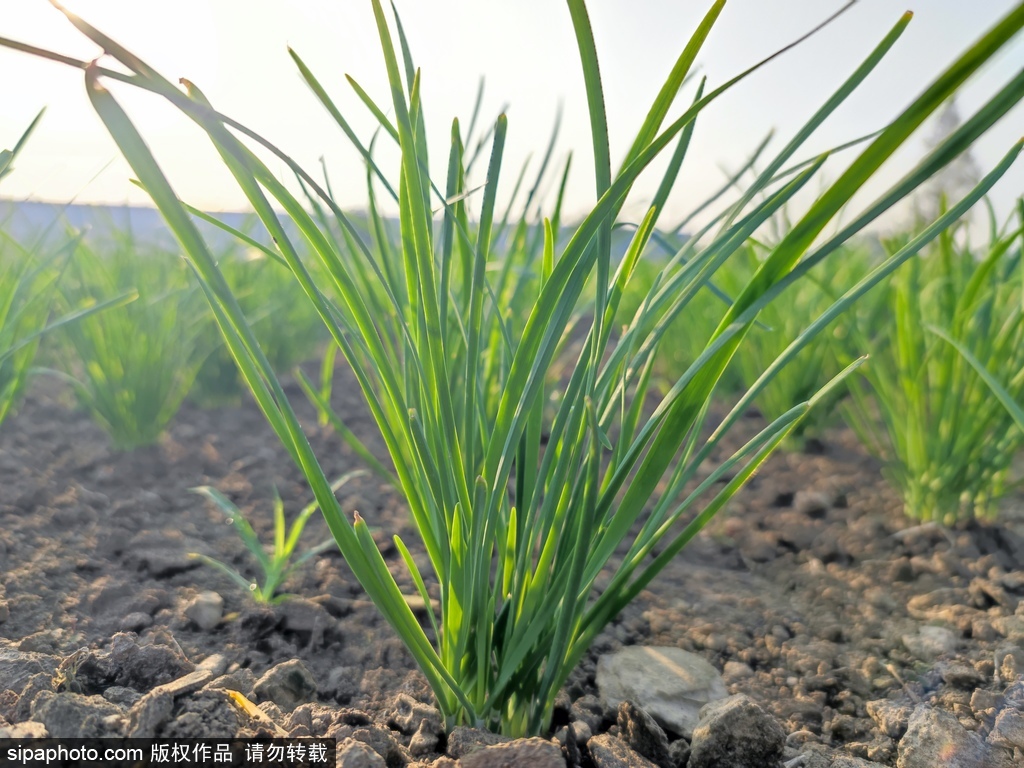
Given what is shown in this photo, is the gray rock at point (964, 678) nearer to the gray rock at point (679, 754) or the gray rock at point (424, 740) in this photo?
the gray rock at point (679, 754)

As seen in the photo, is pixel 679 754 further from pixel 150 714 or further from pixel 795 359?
pixel 795 359

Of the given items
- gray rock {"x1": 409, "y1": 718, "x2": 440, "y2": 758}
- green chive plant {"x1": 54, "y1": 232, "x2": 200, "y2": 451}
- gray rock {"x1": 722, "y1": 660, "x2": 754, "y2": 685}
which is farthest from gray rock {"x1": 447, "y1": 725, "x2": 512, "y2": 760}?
green chive plant {"x1": 54, "y1": 232, "x2": 200, "y2": 451}

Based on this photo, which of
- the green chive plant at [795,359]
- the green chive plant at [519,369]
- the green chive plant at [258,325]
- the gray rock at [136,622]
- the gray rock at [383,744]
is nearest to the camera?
the green chive plant at [519,369]

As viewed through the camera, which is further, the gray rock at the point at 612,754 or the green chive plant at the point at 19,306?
the green chive plant at the point at 19,306

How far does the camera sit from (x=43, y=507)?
125cm

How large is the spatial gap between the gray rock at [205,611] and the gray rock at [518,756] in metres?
0.47

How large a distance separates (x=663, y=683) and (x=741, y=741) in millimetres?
182

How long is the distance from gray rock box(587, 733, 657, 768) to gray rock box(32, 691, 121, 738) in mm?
421

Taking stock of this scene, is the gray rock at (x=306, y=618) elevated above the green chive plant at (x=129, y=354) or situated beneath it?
situated beneath

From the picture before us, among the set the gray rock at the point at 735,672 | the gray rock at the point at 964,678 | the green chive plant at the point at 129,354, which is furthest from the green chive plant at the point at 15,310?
the gray rock at the point at 964,678

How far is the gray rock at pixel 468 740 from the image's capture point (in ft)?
2.18

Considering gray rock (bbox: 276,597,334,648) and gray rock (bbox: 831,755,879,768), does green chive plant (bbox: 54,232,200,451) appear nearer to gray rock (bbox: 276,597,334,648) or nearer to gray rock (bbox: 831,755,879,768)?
gray rock (bbox: 276,597,334,648)

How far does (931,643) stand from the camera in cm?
99

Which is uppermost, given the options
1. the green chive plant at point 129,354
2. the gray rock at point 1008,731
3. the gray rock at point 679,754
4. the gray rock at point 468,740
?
the green chive plant at point 129,354
